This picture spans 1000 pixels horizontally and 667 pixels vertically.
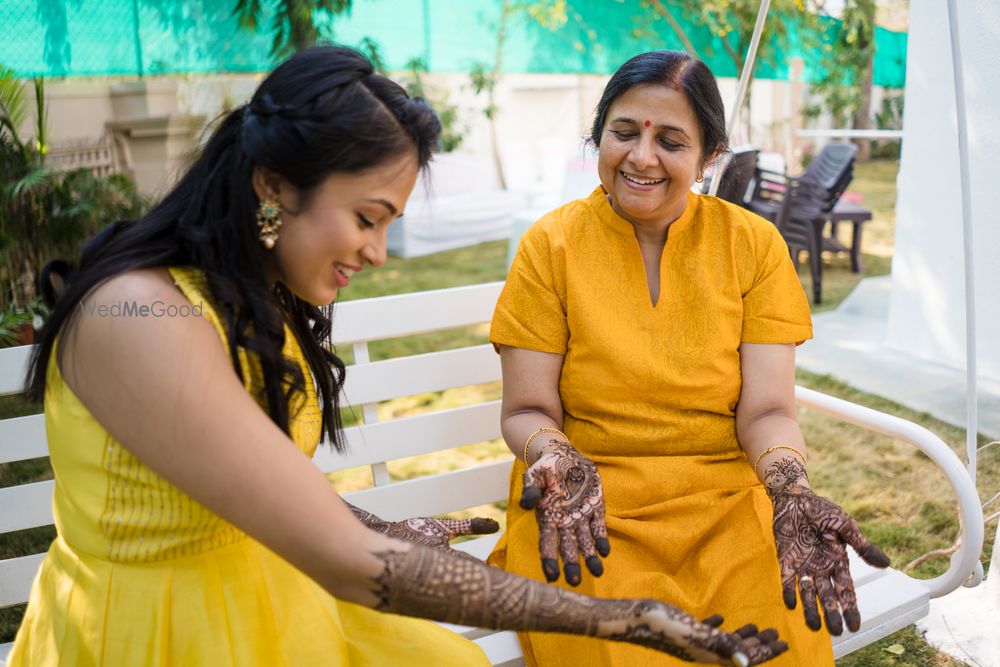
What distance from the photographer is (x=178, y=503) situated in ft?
4.33

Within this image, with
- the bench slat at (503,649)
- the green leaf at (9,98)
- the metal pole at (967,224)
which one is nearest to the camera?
the bench slat at (503,649)

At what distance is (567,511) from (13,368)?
130 centimetres

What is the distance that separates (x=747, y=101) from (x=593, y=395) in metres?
11.5

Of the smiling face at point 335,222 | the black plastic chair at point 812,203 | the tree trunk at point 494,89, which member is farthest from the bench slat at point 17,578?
the tree trunk at point 494,89

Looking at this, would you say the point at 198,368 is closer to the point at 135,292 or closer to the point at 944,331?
the point at 135,292

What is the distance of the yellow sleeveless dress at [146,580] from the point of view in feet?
4.30

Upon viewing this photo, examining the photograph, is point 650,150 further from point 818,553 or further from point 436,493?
point 436,493

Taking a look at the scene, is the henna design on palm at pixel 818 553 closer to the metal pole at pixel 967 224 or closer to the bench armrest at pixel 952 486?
the bench armrest at pixel 952 486

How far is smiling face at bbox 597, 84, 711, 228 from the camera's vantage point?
2074mm

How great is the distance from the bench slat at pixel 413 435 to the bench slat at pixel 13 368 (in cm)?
73

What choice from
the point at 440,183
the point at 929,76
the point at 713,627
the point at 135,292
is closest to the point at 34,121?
the point at 440,183

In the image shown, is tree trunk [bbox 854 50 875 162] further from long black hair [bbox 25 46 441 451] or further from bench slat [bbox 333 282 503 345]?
long black hair [bbox 25 46 441 451]

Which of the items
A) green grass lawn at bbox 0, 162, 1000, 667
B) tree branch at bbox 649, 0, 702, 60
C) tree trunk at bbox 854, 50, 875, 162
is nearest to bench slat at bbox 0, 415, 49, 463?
green grass lawn at bbox 0, 162, 1000, 667

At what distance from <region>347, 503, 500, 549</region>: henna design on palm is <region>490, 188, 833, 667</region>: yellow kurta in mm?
218
